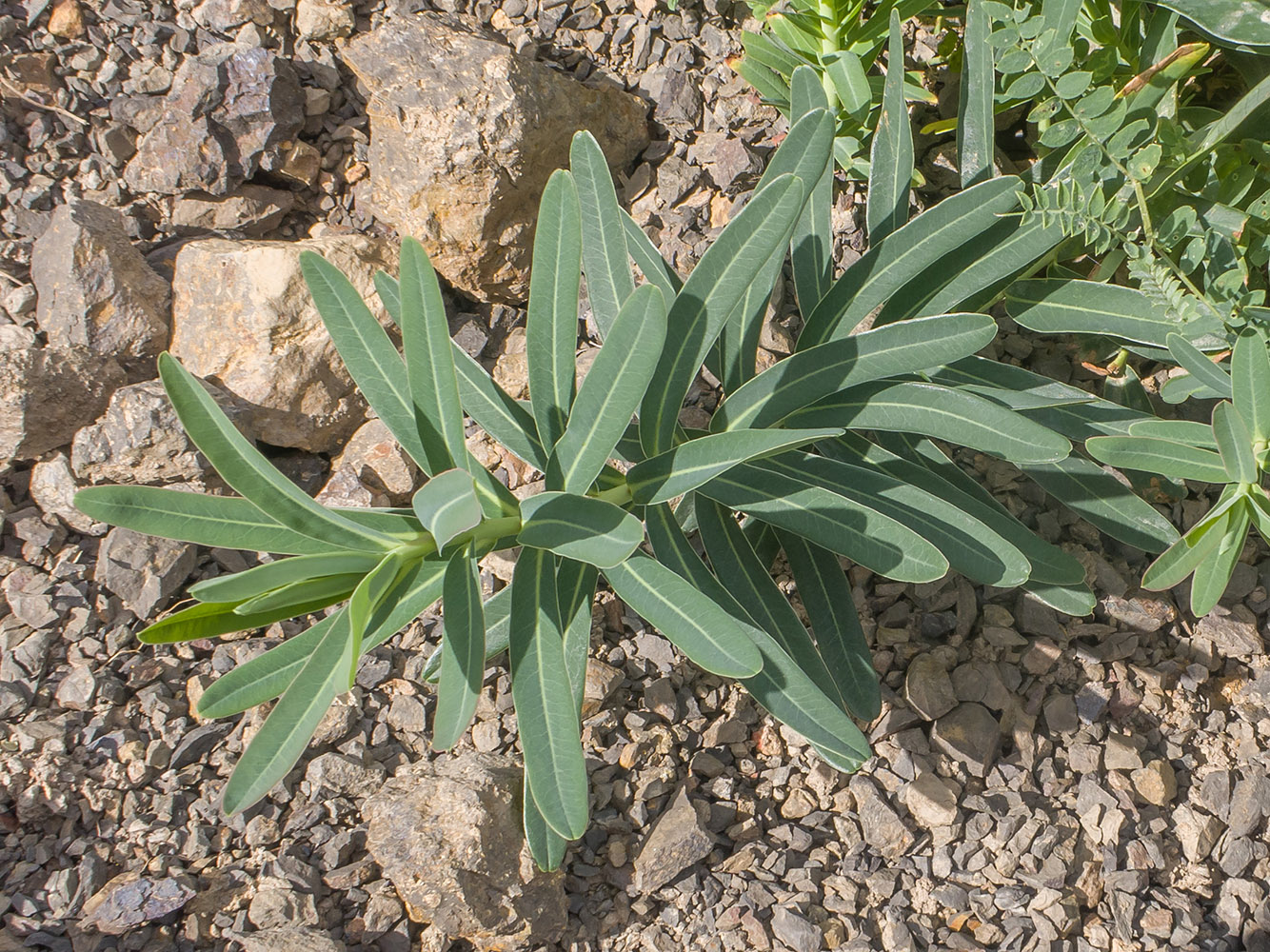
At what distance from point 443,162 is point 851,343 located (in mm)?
1047

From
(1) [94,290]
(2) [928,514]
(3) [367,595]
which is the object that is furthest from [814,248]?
(1) [94,290]

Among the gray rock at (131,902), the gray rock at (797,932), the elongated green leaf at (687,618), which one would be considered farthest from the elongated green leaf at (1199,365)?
the gray rock at (131,902)

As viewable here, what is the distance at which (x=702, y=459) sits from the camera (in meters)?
1.22

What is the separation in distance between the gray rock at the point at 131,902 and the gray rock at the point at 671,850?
0.78 metres

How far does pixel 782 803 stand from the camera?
5.87 feet

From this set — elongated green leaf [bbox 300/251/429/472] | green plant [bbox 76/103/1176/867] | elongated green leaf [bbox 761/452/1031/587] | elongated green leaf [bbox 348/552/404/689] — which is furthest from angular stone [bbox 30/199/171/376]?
elongated green leaf [bbox 761/452/1031/587]

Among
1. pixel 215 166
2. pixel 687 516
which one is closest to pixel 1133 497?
pixel 687 516

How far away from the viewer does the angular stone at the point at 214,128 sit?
2.06 metres

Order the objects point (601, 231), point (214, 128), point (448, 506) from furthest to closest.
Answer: point (214, 128)
point (601, 231)
point (448, 506)

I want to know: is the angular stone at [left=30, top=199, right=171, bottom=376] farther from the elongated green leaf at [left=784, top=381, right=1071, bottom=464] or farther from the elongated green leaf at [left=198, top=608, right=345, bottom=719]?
the elongated green leaf at [left=784, top=381, right=1071, bottom=464]

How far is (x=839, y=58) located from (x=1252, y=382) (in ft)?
3.18

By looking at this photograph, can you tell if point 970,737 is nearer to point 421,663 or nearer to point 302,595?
point 421,663

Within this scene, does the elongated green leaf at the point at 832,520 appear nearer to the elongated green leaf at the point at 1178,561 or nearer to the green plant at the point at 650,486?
the green plant at the point at 650,486

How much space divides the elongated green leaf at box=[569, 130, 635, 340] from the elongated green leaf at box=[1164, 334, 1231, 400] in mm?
829
